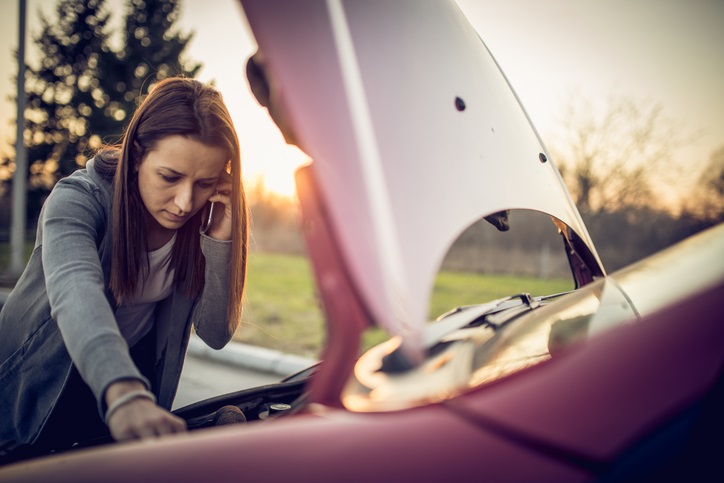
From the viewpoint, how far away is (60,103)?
53.7 ft

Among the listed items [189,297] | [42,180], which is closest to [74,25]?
[42,180]

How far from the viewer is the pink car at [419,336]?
0.66 m

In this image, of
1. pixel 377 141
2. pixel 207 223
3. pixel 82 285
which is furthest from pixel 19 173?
pixel 377 141

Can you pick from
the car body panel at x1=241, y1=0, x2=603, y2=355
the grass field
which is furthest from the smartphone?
the grass field

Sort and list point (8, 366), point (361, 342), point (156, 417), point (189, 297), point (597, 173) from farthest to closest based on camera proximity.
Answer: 1. point (597, 173)
2. point (189, 297)
3. point (8, 366)
4. point (156, 417)
5. point (361, 342)

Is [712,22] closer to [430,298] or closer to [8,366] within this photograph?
[430,298]

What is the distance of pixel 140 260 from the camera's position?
5.35 ft

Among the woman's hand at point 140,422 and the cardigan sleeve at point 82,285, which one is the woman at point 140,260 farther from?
the woman's hand at point 140,422

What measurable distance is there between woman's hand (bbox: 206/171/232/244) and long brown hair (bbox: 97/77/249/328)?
0.05 m

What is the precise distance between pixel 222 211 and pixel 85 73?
17961 millimetres

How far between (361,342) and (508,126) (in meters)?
0.75

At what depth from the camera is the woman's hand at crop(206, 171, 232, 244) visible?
175 cm

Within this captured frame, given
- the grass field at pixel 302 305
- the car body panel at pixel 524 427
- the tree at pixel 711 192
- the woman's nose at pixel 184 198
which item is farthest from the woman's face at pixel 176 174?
the tree at pixel 711 192

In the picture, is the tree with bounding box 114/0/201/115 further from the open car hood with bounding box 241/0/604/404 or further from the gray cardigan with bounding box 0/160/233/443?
the open car hood with bounding box 241/0/604/404
